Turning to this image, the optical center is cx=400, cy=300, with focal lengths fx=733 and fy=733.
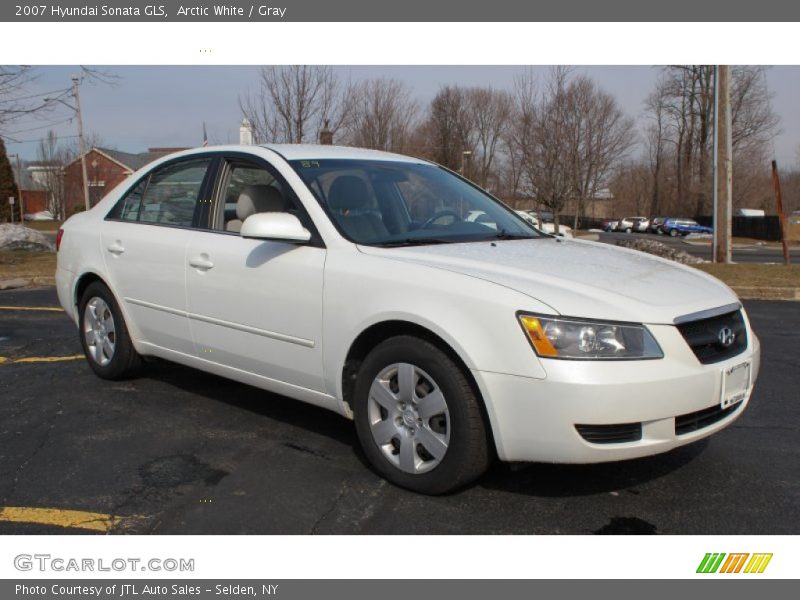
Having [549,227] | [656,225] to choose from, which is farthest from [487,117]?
[549,227]

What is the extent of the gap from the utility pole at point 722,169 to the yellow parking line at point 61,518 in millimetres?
13984

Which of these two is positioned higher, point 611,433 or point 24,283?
point 611,433

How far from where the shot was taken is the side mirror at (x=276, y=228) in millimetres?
3672

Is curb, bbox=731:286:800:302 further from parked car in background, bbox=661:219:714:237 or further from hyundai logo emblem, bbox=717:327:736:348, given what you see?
parked car in background, bbox=661:219:714:237

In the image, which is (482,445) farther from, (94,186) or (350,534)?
(94,186)

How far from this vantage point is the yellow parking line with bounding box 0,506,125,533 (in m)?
3.06

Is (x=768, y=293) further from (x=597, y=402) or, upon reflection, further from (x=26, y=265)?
(x=26, y=265)

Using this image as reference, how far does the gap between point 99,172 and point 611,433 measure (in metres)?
64.1

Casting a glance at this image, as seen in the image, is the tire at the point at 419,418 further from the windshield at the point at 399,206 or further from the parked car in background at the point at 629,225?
the parked car in background at the point at 629,225

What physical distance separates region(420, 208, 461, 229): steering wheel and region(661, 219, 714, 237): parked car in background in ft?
153

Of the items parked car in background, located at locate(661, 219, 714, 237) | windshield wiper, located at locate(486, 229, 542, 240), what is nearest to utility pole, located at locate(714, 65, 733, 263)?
windshield wiper, located at locate(486, 229, 542, 240)

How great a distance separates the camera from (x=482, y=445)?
122 inches

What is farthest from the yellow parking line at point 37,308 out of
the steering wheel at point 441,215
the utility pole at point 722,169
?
the utility pole at point 722,169

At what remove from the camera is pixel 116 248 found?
5008 mm
